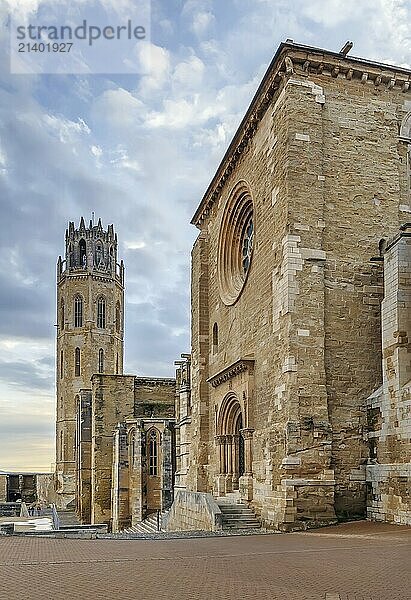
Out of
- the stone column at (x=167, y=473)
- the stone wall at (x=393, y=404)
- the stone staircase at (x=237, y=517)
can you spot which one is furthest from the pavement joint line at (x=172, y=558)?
the stone column at (x=167, y=473)

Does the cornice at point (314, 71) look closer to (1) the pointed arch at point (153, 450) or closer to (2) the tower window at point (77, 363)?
(1) the pointed arch at point (153, 450)

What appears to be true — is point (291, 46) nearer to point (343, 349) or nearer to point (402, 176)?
point (402, 176)

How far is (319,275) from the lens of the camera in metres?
18.5

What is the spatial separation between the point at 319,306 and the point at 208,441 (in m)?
9.71

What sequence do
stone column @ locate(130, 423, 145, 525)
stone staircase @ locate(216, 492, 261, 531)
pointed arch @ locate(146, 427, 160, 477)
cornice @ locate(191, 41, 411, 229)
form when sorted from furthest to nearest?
pointed arch @ locate(146, 427, 160, 477), stone column @ locate(130, 423, 145, 525), cornice @ locate(191, 41, 411, 229), stone staircase @ locate(216, 492, 261, 531)

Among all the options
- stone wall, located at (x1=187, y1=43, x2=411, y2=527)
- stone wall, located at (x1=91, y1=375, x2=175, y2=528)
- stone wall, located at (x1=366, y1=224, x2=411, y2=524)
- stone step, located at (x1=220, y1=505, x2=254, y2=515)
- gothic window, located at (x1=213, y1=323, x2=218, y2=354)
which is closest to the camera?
stone wall, located at (x1=366, y1=224, x2=411, y2=524)

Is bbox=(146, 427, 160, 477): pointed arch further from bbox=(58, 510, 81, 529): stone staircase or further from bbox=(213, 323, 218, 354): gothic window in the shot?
bbox=(213, 323, 218, 354): gothic window

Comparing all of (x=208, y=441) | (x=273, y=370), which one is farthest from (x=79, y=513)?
(x=273, y=370)

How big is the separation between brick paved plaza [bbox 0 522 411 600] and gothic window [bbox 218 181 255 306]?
1167 centimetres

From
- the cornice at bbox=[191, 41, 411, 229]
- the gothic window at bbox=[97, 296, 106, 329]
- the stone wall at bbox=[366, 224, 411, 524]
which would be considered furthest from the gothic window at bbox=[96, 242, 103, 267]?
the stone wall at bbox=[366, 224, 411, 524]

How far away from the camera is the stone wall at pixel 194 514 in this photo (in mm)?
19081

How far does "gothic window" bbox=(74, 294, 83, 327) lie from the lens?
7594cm

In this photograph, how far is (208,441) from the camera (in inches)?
1029

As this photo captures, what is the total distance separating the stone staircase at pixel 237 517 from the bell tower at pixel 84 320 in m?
53.9
